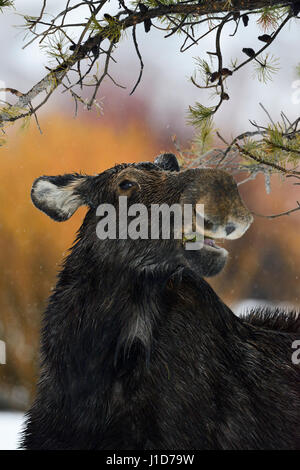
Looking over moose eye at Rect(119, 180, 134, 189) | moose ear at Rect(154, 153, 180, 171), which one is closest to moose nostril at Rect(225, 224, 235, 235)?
moose eye at Rect(119, 180, 134, 189)

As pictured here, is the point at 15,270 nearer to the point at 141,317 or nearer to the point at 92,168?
the point at 92,168

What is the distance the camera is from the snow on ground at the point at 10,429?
10.9ft

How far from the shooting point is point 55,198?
288 cm

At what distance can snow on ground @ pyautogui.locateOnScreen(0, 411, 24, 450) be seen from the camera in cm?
331

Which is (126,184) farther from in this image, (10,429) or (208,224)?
(10,429)

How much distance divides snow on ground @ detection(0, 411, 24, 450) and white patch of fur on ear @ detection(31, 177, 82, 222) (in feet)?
3.82

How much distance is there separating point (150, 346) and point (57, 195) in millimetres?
923

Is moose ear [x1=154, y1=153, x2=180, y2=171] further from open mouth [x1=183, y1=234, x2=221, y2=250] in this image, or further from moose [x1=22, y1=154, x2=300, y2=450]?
open mouth [x1=183, y1=234, x2=221, y2=250]

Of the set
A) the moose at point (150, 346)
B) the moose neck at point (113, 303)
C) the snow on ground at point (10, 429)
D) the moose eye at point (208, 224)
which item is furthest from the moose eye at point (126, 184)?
the snow on ground at point (10, 429)

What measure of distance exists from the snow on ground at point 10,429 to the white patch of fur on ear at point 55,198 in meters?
1.16

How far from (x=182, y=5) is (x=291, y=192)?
3.98 m

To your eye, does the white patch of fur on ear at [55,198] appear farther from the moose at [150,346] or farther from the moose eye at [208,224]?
the moose eye at [208,224]

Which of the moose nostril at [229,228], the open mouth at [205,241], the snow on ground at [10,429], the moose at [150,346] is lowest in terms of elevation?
the snow on ground at [10,429]
